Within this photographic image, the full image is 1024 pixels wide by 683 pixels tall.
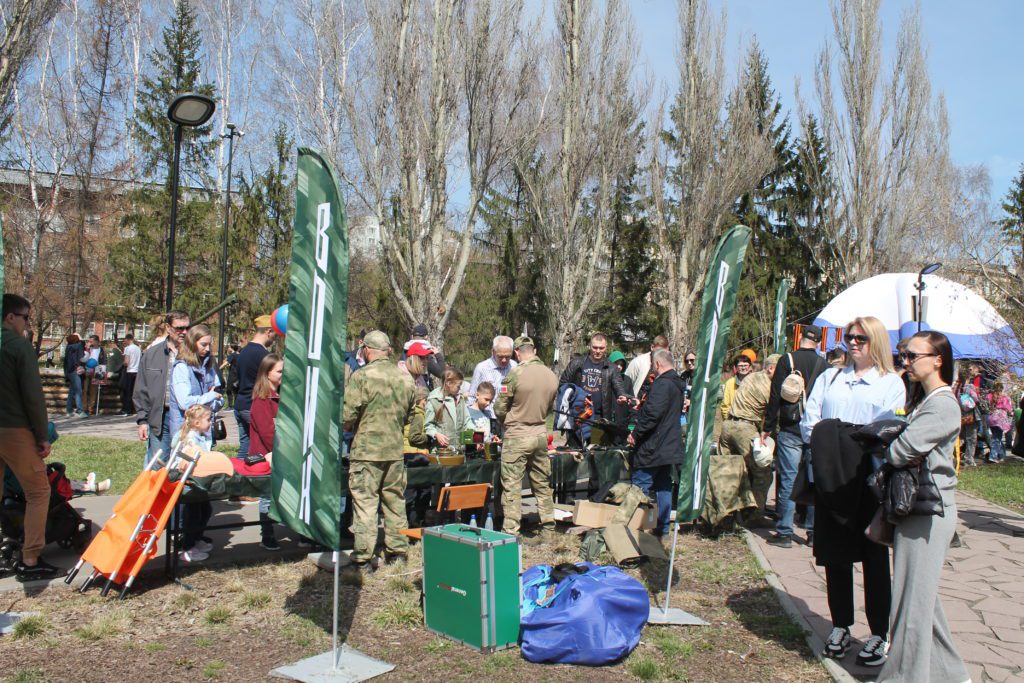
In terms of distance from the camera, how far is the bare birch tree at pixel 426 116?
1881 centimetres

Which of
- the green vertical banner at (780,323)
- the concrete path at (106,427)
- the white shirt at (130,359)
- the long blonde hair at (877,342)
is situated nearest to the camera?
the long blonde hair at (877,342)

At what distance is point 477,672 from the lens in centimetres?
458

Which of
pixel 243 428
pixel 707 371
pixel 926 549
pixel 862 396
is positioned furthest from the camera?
pixel 243 428

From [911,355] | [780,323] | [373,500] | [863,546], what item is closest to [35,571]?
[373,500]

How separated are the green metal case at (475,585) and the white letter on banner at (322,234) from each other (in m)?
1.82

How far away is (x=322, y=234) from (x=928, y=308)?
56.5 feet

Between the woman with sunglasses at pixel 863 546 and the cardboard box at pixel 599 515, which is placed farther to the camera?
the cardboard box at pixel 599 515

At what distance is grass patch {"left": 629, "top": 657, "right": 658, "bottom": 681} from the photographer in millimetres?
4590

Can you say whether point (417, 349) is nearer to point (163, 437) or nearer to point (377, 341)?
point (377, 341)

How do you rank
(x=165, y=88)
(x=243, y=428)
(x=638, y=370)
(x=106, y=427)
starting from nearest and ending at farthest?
1. (x=243, y=428)
2. (x=638, y=370)
3. (x=106, y=427)
4. (x=165, y=88)

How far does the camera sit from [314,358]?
459 centimetres

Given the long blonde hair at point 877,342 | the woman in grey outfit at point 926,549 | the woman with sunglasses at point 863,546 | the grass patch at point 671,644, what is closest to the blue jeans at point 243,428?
the grass patch at point 671,644

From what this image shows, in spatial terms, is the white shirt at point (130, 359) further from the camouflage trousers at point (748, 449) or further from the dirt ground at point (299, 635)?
the camouflage trousers at point (748, 449)

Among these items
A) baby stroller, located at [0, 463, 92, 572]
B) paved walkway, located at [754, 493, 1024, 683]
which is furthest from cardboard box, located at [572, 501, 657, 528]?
baby stroller, located at [0, 463, 92, 572]
